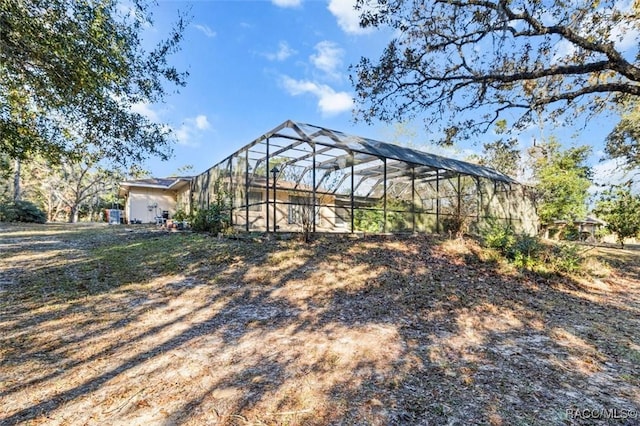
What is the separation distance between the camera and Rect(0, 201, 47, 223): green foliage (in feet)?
50.4

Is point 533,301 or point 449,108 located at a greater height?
point 449,108

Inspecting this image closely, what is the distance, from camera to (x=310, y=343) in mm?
3320

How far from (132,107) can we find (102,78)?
123 centimetres

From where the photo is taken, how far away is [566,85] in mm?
7453

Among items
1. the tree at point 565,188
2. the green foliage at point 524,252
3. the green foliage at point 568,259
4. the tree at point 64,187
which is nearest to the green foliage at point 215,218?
the green foliage at point 524,252

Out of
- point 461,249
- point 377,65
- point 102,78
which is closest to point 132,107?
point 102,78

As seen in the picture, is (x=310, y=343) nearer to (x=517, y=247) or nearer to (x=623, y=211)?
(x=517, y=247)

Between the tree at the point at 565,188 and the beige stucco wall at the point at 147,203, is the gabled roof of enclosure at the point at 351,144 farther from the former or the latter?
the beige stucco wall at the point at 147,203

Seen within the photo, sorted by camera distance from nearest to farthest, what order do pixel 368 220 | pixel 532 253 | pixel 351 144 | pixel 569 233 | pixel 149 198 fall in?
pixel 532 253, pixel 351 144, pixel 368 220, pixel 569 233, pixel 149 198

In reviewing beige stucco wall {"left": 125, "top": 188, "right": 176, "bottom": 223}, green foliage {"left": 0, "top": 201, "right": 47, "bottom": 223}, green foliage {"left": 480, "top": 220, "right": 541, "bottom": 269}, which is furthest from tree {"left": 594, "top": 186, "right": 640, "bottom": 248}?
green foliage {"left": 0, "top": 201, "right": 47, "bottom": 223}

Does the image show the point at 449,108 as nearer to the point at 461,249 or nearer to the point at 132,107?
the point at 461,249

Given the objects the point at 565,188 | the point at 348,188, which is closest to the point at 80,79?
the point at 348,188

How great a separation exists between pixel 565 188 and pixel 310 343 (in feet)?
53.3

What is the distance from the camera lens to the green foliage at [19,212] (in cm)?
1536
